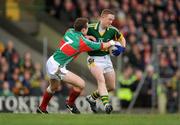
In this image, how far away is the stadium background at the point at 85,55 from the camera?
2533 centimetres

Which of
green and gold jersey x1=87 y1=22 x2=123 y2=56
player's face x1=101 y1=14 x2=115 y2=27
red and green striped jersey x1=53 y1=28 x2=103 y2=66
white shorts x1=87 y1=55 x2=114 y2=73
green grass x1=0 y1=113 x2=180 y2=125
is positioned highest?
player's face x1=101 y1=14 x2=115 y2=27

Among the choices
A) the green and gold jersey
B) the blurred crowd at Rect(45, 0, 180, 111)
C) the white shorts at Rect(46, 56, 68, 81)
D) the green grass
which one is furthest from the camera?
the blurred crowd at Rect(45, 0, 180, 111)

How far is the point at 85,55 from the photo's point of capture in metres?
28.0

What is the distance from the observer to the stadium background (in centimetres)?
2533

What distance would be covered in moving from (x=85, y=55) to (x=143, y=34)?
234 centimetres

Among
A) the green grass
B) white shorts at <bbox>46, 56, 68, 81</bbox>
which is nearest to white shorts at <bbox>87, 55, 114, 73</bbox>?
white shorts at <bbox>46, 56, 68, 81</bbox>

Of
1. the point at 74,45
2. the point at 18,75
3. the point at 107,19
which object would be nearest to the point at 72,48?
the point at 74,45

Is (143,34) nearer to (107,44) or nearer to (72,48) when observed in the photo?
(107,44)

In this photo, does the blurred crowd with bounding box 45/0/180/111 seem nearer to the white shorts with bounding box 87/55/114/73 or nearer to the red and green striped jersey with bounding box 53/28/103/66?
the white shorts with bounding box 87/55/114/73

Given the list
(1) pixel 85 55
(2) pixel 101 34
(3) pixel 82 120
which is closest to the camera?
(3) pixel 82 120

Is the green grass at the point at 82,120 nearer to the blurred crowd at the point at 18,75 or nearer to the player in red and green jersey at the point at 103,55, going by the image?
the player in red and green jersey at the point at 103,55

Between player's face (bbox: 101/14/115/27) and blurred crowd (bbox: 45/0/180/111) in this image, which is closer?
player's face (bbox: 101/14/115/27)

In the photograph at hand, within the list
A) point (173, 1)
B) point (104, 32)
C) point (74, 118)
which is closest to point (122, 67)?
point (173, 1)

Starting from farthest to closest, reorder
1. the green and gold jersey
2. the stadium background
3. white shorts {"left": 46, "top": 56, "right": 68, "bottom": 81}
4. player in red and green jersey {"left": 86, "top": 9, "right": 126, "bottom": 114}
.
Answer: the stadium background, the green and gold jersey, player in red and green jersey {"left": 86, "top": 9, "right": 126, "bottom": 114}, white shorts {"left": 46, "top": 56, "right": 68, "bottom": 81}
